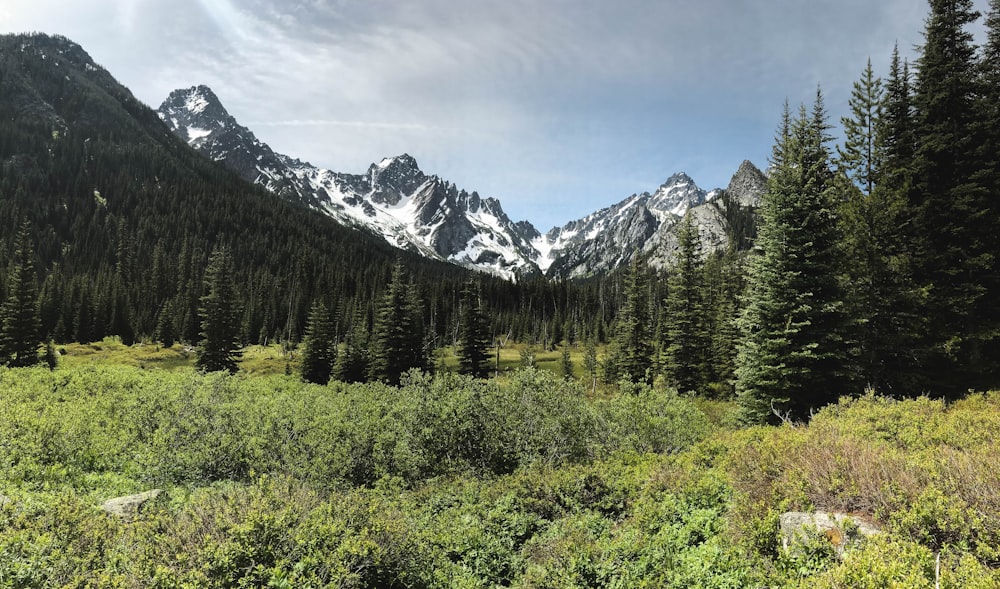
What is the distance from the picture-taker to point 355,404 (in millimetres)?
19672

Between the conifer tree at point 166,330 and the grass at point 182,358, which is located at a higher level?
the conifer tree at point 166,330

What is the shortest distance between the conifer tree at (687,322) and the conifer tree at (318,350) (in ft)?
124

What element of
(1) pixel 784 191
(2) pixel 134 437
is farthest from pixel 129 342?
(1) pixel 784 191

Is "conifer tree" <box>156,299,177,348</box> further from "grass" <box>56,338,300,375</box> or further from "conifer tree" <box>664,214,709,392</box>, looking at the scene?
"conifer tree" <box>664,214,709,392</box>

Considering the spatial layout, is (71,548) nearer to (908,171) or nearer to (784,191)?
(784,191)

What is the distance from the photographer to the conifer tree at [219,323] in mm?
53156

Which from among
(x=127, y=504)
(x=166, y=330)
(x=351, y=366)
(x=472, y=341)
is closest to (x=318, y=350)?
(x=351, y=366)

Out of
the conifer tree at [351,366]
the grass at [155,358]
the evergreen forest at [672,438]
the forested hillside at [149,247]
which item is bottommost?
the grass at [155,358]

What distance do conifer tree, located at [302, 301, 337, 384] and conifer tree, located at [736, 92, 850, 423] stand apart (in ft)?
146

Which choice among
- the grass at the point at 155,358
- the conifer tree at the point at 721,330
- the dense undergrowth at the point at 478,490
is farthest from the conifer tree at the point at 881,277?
the grass at the point at 155,358

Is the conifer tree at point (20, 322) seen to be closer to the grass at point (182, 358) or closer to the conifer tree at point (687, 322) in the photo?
the grass at point (182, 358)

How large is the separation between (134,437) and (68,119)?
10099 inches

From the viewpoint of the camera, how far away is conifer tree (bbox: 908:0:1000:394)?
62.4 ft

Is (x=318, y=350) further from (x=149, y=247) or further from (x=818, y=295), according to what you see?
(x=149, y=247)
